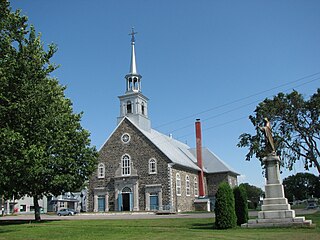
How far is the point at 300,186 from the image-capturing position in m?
112

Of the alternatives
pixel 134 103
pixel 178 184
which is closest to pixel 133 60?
pixel 134 103

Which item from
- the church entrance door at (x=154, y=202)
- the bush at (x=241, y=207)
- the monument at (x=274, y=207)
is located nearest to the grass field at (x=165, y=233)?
the monument at (x=274, y=207)

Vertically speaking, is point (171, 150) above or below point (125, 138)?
below

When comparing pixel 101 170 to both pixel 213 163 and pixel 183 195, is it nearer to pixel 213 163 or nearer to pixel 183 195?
pixel 183 195

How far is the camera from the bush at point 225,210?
709 inches

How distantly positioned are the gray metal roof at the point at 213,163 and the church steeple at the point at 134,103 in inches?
462

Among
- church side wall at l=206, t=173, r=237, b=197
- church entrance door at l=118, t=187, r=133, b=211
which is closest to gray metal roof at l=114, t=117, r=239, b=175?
church side wall at l=206, t=173, r=237, b=197

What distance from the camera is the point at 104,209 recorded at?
48438 mm

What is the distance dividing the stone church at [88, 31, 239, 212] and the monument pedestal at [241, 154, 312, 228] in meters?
27.2

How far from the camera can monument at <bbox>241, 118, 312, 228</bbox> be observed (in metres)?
17.2

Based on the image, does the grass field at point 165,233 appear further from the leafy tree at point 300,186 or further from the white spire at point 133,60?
the leafy tree at point 300,186

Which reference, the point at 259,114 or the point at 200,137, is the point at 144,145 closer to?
the point at 200,137

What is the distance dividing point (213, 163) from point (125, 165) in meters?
16.2

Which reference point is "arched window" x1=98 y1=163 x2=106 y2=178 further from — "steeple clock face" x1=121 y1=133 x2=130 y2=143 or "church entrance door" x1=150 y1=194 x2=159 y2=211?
"church entrance door" x1=150 y1=194 x2=159 y2=211
